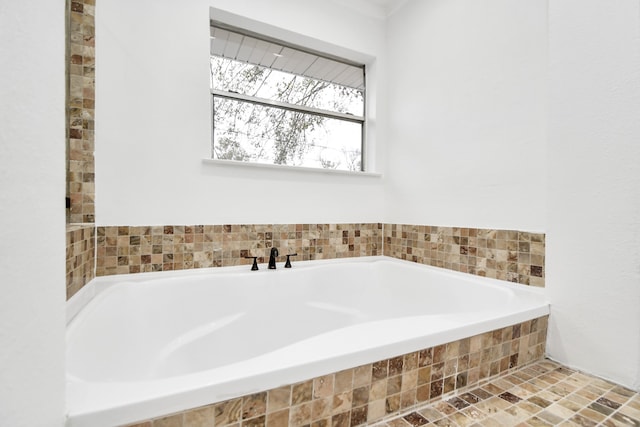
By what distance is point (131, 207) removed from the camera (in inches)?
61.8

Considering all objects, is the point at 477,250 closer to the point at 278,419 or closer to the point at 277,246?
the point at 277,246

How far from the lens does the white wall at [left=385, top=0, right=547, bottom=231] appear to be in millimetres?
1437

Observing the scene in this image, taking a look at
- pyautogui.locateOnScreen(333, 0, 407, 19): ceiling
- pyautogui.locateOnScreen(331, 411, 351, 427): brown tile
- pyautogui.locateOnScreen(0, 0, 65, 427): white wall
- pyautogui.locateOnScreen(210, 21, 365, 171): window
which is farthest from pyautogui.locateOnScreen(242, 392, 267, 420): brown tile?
pyautogui.locateOnScreen(333, 0, 407, 19): ceiling

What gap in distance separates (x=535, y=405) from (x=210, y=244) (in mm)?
1635

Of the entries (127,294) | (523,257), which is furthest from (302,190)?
(523,257)

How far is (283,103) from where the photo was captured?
2146 millimetres

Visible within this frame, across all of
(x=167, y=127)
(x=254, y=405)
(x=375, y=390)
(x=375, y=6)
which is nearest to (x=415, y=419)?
(x=375, y=390)

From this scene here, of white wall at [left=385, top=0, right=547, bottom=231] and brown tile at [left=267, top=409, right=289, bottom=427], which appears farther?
white wall at [left=385, top=0, right=547, bottom=231]

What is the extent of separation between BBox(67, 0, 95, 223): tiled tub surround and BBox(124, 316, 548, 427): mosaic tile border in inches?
51.3

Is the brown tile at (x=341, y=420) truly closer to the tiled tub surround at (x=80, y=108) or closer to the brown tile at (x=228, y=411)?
the brown tile at (x=228, y=411)

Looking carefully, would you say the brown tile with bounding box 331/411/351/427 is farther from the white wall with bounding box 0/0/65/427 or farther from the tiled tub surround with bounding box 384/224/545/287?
the tiled tub surround with bounding box 384/224/545/287

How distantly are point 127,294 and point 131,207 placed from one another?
47 centimetres

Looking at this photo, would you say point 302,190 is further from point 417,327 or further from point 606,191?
point 606,191

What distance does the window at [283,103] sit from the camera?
6.44 feet
